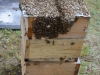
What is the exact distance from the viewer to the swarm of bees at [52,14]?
1794mm

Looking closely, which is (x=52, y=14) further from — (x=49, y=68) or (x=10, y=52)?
(x=10, y=52)

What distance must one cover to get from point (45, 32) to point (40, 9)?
8.1 inches

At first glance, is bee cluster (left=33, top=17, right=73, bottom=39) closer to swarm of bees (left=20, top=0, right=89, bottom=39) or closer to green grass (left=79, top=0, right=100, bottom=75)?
swarm of bees (left=20, top=0, right=89, bottom=39)

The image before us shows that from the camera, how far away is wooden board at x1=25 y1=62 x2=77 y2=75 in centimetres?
212

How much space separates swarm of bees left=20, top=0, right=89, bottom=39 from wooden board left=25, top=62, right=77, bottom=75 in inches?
14.3

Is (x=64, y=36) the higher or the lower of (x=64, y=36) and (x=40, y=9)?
the lower

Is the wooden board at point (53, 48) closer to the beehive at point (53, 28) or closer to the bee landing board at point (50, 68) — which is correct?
the beehive at point (53, 28)

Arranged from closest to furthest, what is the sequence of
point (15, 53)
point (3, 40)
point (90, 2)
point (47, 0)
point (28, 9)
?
point (28, 9) → point (47, 0) → point (15, 53) → point (3, 40) → point (90, 2)

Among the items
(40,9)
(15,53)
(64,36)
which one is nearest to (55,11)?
(40,9)

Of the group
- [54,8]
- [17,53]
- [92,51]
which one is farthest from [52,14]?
[92,51]

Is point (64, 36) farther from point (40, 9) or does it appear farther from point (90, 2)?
point (90, 2)

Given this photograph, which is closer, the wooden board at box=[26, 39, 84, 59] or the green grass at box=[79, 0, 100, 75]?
the wooden board at box=[26, 39, 84, 59]

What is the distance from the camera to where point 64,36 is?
194cm

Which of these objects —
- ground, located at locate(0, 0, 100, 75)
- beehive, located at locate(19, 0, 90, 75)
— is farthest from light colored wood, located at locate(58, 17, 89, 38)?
ground, located at locate(0, 0, 100, 75)
